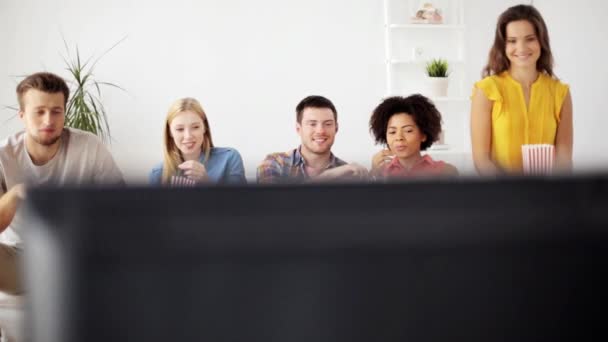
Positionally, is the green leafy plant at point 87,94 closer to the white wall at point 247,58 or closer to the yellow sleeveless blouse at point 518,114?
the white wall at point 247,58

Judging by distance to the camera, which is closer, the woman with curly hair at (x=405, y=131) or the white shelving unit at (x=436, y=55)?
the woman with curly hair at (x=405, y=131)

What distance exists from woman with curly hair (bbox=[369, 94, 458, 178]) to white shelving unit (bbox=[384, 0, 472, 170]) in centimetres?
247

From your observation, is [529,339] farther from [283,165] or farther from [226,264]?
[283,165]

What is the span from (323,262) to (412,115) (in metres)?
→ 2.42

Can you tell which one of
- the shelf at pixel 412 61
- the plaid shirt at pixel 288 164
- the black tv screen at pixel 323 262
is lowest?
the plaid shirt at pixel 288 164

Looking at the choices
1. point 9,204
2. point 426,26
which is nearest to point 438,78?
point 426,26

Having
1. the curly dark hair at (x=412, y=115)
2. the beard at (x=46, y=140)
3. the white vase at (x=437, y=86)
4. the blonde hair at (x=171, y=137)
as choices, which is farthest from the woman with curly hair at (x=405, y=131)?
the white vase at (x=437, y=86)

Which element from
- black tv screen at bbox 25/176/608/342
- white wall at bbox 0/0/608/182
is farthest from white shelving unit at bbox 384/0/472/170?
black tv screen at bbox 25/176/608/342

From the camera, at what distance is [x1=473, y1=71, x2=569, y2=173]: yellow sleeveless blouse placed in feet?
7.93

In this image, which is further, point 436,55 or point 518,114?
point 436,55

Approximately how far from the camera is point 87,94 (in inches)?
198

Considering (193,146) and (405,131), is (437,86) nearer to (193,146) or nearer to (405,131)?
(405,131)

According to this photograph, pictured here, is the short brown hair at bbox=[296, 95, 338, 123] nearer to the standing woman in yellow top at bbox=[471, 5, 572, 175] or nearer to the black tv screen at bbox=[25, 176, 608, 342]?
the standing woman in yellow top at bbox=[471, 5, 572, 175]

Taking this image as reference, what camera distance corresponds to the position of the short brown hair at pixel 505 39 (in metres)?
2.45
